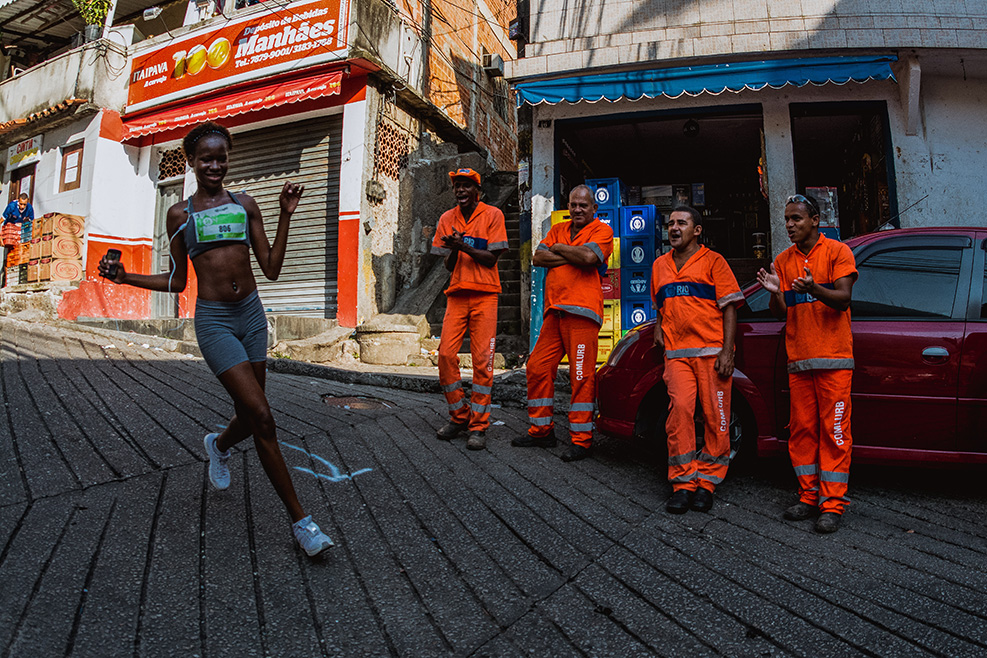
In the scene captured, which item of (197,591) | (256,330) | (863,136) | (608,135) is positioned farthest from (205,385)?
(863,136)

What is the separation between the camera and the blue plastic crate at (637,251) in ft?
26.7

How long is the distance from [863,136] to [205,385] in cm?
983

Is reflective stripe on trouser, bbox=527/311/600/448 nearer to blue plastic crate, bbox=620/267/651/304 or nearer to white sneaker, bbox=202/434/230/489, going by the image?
white sneaker, bbox=202/434/230/489

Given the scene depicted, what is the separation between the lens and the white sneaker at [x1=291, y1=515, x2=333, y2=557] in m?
2.74

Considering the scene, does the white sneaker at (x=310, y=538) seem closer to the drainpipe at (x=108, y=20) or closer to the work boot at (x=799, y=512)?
the work boot at (x=799, y=512)

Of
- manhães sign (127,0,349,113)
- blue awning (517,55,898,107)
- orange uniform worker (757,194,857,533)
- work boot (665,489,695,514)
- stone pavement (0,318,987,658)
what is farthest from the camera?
manhães sign (127,0,349,113)

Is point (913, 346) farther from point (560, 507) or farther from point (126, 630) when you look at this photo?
point (126, 630)

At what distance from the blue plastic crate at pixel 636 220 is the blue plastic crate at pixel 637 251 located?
0.21 feet

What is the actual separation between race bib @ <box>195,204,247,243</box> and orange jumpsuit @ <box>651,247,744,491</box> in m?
2.57

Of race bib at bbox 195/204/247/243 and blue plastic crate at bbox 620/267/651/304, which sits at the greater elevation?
blue plastic crate at bbox 620/267/651/304

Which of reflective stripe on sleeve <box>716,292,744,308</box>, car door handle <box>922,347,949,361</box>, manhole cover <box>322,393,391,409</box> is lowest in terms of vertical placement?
manhole cover <box>322,393,391,409</box>

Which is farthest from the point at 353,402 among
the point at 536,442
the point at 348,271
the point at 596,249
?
the point at 348,271

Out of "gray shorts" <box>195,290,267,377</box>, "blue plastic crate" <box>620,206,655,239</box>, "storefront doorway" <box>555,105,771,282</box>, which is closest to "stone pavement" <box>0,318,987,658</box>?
"gray shorts" <box>195,290,267,377</box>

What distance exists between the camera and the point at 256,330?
3.17m
